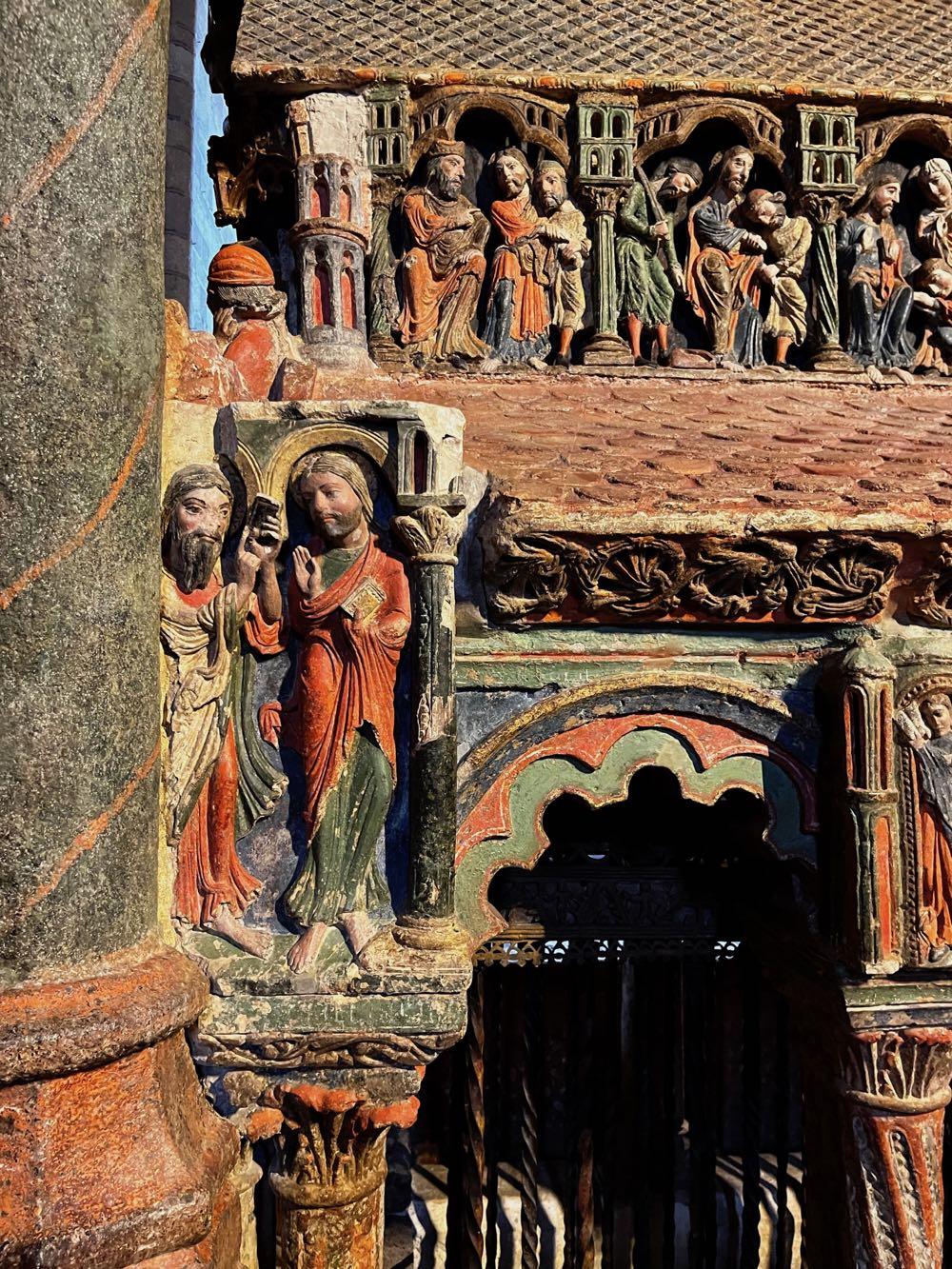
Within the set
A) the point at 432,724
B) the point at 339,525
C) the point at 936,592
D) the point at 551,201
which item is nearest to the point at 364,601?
the point at 339,525

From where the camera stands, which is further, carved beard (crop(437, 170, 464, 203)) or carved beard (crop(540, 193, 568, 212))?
carved beard (crop(540, 193, 568, 212))

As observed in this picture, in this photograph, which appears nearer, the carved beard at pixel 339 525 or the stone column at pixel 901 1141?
the carved beard at pixel 339 525

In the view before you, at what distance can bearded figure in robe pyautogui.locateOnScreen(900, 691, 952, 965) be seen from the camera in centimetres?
447

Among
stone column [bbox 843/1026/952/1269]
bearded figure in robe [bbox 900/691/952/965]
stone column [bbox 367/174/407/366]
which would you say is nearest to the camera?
bearded figure in robe [bbox 900/691/952/965]

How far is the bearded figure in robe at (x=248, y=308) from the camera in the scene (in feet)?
16.9

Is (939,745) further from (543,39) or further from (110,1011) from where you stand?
(543,39)

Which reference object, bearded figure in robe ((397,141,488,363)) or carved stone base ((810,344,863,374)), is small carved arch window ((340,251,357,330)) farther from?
carved stone base ((810,344,863,374))

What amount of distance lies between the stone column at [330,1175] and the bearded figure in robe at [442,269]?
4.03 metres

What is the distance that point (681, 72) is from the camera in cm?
675

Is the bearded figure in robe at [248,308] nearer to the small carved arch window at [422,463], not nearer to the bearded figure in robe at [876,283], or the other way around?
the small carved arch window at [422,463]

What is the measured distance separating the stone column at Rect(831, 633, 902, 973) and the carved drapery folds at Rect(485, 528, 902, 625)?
0.91ft

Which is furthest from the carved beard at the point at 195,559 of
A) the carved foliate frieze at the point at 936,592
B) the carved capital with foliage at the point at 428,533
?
the carved foliate frieze at the point at 936,592

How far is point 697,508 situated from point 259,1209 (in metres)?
5.00

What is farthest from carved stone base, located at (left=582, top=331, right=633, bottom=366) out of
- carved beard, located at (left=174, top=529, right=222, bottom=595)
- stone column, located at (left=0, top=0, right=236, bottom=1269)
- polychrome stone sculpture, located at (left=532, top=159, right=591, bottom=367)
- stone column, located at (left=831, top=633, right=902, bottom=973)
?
stone column, located at (left=0, top=0, right=236, bottom=1269)
